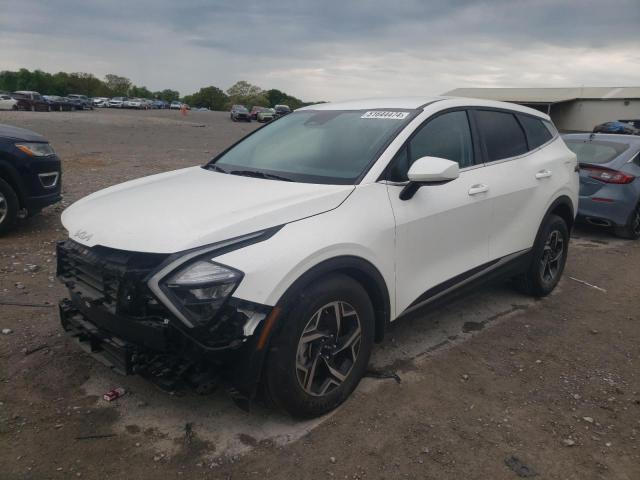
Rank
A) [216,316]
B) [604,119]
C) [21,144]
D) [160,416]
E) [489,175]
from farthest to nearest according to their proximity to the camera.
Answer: [604,119] < [21,144] < [489,175] < [160,416] < [216,316]

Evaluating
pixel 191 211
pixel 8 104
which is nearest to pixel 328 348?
pixel 191 211

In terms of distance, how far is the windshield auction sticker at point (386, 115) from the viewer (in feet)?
11.9

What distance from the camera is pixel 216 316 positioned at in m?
2.47

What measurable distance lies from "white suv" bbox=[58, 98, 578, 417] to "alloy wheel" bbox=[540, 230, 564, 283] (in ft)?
2.13

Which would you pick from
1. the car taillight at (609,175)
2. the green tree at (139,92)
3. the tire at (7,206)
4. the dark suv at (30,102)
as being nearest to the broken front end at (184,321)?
the tire at (7,206)

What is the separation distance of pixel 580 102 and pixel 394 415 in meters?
46.0

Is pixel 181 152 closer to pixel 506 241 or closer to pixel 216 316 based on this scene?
pixel 506 241

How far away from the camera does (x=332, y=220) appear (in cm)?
291

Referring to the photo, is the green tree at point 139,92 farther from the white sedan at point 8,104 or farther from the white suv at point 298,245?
the white suv at point 298,245

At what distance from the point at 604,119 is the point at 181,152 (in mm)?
36342

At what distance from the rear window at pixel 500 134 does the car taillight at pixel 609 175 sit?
11.6ft

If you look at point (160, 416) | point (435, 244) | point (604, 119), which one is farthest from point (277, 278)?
point (604, 119)

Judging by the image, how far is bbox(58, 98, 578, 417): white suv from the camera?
2.53 m

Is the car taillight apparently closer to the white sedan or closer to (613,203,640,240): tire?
(613,203,640,240): tire
